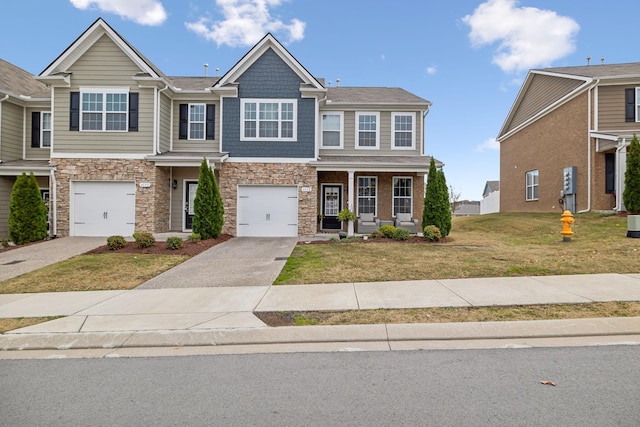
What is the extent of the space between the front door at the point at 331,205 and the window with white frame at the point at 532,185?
13.2m

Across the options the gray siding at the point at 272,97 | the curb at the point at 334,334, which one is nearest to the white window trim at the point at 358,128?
the gray siding at the point at 272,97

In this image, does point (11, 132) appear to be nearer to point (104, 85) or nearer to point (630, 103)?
point (104, 85)

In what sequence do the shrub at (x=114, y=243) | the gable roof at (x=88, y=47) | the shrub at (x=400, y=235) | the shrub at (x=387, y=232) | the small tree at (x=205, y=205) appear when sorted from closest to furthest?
the shrub at (x=114, y=243) → the small tree at (x=205, y=205) → the shrub at (x=400, y=235) → the shrub at (x=387, y=232) → the gable roof at (x=88, y=47)

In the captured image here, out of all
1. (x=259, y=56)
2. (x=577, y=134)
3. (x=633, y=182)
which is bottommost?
(x=633, y=182)

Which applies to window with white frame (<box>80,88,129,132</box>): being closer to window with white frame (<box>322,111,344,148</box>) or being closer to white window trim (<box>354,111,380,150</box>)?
window with white frame (<box>322,111,344,148</box>)

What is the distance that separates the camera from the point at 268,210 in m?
16.2

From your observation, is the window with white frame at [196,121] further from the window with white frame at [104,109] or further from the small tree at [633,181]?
the small tree at [633,181]

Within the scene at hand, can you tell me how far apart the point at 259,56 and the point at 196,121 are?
4035 millimetres

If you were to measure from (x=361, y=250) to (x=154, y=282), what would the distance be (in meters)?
5.94

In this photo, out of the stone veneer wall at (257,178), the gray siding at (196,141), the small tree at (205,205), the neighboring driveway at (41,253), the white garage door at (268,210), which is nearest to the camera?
the neighboring driveway at (41,253)

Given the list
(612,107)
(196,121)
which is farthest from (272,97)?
(612,107)

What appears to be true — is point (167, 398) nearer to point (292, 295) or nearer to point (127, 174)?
point (292, 295)

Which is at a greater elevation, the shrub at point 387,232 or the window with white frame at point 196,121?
the window with white frame at point 196,121

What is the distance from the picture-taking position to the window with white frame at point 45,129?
1700cm
